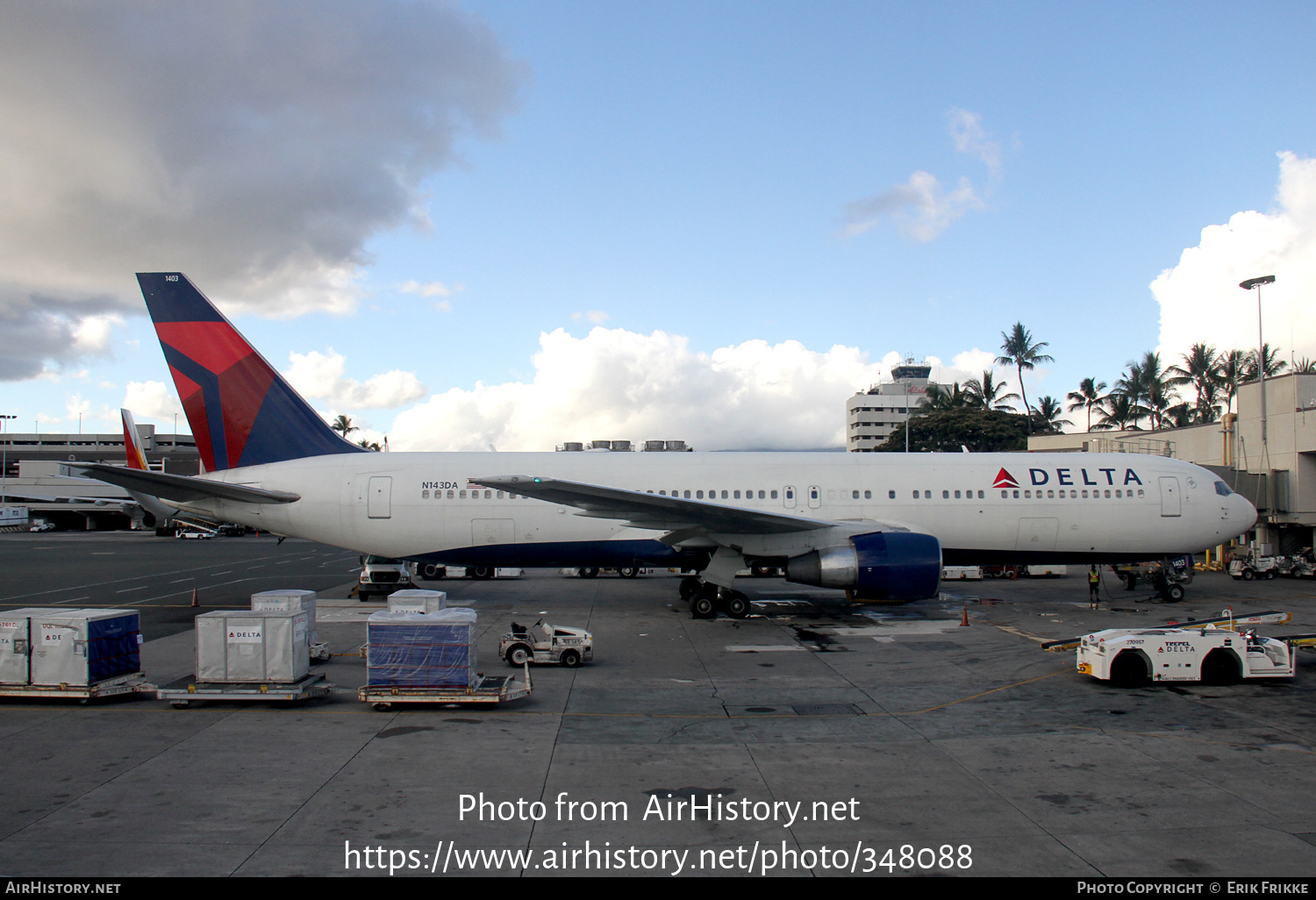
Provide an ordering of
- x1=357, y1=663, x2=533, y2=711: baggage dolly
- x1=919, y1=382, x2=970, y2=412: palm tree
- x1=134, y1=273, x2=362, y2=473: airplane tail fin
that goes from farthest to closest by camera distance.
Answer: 1. x1=919, y1=382, x2=970, y2=412: palm tree
2. x1=134, y1=273, x2=362, y2=473: airplane tail fin
3. x1=357, y1=663, x2=533, y2=711: baggage dolly

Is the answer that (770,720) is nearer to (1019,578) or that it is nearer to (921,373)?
(1019,578)

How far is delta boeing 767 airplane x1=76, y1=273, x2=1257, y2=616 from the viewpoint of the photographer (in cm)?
1944

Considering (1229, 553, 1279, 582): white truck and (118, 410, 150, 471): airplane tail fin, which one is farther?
(118, 410, 150, 471): airplane tail fin

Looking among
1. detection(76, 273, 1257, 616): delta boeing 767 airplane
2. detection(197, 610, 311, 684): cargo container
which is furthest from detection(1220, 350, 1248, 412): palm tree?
detection(197, 610, 311, 684): cargo container

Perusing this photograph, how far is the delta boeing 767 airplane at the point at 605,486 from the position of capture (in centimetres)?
1944

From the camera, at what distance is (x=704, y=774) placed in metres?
8.01

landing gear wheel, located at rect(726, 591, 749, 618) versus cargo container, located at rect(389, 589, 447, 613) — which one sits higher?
cargo container, located at rect(389, 589, 447, 613)

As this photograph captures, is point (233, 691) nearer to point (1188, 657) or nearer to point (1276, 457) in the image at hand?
point (1188, 657)

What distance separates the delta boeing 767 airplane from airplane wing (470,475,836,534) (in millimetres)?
1270

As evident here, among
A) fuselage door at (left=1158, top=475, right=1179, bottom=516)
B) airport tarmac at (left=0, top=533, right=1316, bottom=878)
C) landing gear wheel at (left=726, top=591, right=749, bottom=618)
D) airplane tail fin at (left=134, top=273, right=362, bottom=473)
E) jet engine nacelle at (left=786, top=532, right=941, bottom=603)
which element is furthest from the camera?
fuselage door at (left=1158, top=475, right=1179, bottom=516)

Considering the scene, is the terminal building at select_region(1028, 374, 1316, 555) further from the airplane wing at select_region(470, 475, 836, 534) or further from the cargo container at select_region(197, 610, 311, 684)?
the cargo container at select_region(197, 610, 311, 684)

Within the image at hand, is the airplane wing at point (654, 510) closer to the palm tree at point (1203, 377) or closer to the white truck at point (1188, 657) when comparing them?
the white truck at point (1188, 657)

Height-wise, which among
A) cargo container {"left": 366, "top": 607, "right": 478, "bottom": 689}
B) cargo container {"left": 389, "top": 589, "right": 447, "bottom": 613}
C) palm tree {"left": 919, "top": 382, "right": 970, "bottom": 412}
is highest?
palm tree {"left": 919, "top": 382, "right": 970, "bottom": 412}
